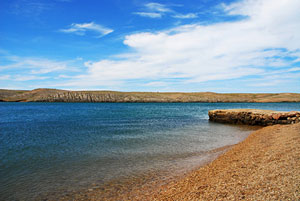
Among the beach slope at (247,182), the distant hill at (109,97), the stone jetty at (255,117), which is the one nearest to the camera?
the beach slope at (247,182)

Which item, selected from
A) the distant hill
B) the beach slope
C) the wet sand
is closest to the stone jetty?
the wet sand

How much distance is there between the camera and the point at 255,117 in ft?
87.4

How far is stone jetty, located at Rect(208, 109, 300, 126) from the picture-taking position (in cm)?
2295

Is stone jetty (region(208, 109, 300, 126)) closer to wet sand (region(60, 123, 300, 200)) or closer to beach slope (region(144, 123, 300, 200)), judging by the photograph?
wet sand (region(60, 123, 300, 200))

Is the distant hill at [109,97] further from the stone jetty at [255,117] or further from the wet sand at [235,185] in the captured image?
the wet sand at [235,185]

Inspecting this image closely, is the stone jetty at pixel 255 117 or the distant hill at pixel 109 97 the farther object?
the distant hill at pixel 109 97

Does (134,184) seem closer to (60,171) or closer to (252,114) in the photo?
(60,171)

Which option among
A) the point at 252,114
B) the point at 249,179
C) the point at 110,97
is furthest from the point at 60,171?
the point at 110,97

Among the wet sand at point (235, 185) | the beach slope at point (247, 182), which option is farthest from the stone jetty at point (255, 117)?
the beach slope at point (247, 182)

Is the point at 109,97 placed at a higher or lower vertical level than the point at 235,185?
higher

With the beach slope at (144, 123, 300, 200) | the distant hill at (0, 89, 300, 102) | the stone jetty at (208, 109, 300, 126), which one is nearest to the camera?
the beach slope at (144, 123, 300, 200)

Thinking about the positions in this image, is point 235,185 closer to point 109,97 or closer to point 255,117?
point 255,117

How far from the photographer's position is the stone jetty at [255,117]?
23.0 meters

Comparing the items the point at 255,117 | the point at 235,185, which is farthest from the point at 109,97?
the point at 235,185
